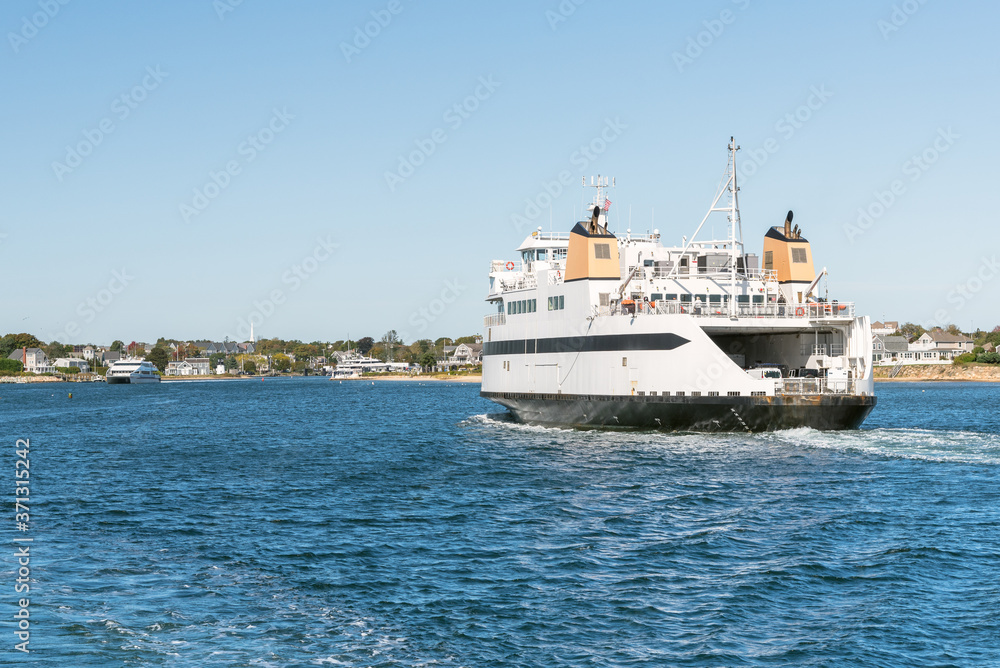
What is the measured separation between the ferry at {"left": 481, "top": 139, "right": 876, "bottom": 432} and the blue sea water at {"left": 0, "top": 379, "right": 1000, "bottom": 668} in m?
1.89

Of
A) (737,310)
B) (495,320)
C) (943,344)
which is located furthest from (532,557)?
(943,344)

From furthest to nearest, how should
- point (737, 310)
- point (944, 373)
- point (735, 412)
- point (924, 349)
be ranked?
point (924, 349)
point (944, 373)
point (737, 310)
point (735, 412)

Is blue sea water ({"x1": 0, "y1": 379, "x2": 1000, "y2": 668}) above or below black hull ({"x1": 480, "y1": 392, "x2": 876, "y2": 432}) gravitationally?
below

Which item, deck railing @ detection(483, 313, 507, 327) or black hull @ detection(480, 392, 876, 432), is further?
deck railing @ detection(483, 313, 507, 327)

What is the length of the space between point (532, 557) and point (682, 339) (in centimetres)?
1994

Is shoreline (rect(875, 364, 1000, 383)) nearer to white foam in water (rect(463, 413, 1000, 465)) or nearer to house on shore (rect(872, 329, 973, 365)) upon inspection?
house on shore (rect(872, 329, 973, 365))

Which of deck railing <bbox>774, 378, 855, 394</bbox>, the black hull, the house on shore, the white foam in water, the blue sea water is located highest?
the house on shore

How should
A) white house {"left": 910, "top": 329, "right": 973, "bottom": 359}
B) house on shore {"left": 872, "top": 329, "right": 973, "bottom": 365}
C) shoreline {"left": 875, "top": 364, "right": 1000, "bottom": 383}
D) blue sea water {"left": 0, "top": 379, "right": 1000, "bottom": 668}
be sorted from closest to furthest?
blue sea water {"left": 0, "top": 379, "right": 1000, "bottom": 668} → shoreline {"left": 875, "top": 364, "right": 1000, "bottom": 383} → house on shore {"left": 872, "top": 329, "right": 973, "bottom": 365} → white house {"left": 910, "top": 329, "right": 973, "bottom": 359}

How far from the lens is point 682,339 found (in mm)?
36719

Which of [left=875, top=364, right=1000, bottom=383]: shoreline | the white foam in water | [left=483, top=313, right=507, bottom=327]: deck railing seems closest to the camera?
the white foam in water

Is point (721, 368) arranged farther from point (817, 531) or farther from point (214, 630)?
point (214, 630)

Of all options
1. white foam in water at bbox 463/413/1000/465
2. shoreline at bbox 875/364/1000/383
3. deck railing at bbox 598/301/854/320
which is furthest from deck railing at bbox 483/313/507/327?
shoreline at bbox 875/364/1000/383

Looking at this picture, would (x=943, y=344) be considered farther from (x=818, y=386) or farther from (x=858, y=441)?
(x=858, y=441)

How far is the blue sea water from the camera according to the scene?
13.3 meters
